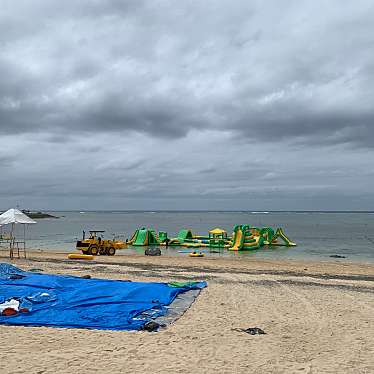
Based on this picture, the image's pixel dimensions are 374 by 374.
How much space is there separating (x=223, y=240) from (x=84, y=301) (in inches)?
1291

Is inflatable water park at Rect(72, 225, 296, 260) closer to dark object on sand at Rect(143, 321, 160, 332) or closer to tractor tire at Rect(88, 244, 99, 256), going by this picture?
tractor tire at Rect(88, 244, 99, 256)

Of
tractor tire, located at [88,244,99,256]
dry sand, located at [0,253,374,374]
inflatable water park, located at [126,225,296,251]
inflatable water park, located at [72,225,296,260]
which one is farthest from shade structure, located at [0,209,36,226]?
inflatable water park, located at [126,225,296,251]

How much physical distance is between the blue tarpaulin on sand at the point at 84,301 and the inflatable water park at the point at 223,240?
2758cm

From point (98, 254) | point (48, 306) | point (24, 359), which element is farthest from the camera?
point (98, 254)

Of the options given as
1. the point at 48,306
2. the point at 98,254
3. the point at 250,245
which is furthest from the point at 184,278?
the point at 250,245

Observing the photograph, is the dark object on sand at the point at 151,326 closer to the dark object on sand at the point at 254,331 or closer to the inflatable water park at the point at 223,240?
the dark object on sand at the point at 254,331

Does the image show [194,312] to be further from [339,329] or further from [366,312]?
[366,312]

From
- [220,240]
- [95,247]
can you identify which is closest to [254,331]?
[95,247]

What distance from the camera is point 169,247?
41594 mm

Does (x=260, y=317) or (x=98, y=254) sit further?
(x=98, y=254)

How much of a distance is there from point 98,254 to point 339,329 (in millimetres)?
22666

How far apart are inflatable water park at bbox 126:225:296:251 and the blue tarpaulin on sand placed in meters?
27.6

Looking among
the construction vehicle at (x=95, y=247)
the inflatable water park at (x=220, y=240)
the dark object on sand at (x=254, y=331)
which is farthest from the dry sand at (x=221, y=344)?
the inflatable water park at (x=220, y=240)

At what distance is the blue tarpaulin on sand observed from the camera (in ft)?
27.5
